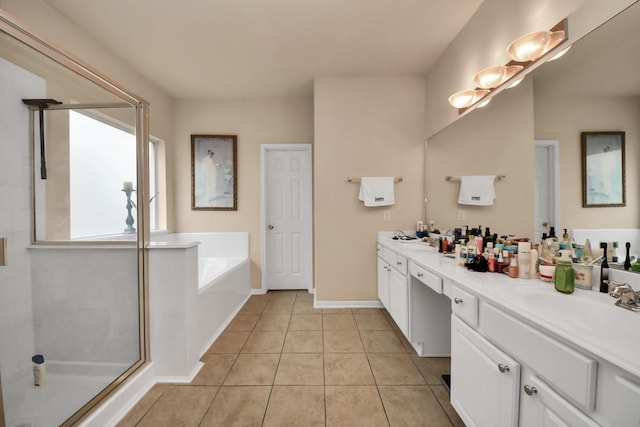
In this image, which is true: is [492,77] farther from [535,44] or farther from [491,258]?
[491,258]

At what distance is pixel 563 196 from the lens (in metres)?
1.19

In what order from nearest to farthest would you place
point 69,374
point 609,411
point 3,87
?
point 609,411, point 3,87, point 69,374

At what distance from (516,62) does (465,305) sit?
1468mm

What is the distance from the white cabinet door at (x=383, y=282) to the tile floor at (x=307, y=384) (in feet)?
0.83

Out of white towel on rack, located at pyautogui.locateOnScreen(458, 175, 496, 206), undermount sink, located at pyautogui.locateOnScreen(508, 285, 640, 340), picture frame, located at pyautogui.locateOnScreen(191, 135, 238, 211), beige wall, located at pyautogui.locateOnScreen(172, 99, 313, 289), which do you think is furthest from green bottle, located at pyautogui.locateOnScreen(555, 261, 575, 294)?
picture frame, located at pyautogui.locateOnScreen(191, 135, 238, 211)

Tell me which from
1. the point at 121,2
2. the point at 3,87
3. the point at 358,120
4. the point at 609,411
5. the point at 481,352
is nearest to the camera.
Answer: the point at 609,411

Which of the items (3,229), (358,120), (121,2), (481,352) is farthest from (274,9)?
(481,352)

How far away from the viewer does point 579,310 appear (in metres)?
0.95

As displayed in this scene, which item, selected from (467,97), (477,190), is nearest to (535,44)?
(467,97)

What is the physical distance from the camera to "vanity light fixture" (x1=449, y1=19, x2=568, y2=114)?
1.25 m

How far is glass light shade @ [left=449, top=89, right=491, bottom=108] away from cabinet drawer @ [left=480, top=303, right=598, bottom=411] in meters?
1.62

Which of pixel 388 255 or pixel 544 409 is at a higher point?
pixel 388 255

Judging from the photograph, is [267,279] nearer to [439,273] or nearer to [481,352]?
[439,273]

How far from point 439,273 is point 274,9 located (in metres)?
2.12
